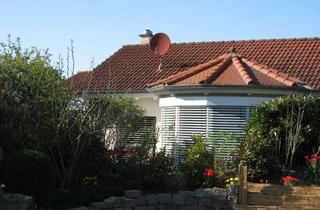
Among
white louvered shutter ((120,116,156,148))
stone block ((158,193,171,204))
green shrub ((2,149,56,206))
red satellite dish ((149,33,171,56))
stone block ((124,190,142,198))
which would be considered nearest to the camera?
green shrub ((2,149,56,206))

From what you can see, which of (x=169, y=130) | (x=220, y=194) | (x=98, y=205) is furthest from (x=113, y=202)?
(x=169, y=130)

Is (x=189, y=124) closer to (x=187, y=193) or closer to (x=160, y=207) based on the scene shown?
(x=187, y=193)

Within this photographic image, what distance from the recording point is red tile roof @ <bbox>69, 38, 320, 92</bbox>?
1905 cm

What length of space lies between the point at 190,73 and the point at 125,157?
449 centimetres

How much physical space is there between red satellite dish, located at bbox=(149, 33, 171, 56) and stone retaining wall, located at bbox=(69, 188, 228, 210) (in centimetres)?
1103

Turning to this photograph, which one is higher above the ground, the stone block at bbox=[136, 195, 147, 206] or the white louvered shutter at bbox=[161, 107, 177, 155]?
the white louvered shutter at bbox=[161, 107, 177, 155]

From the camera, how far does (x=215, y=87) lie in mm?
17656

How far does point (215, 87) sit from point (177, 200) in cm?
446

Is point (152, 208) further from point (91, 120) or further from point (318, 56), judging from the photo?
point (318, 56)

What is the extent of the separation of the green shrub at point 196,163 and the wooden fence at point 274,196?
1716 millimetres

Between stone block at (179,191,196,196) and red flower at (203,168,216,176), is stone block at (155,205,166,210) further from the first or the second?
red flower at (203,168,216,176)

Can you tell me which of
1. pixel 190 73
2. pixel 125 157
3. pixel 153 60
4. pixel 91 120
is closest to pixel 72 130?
pixel 91 120

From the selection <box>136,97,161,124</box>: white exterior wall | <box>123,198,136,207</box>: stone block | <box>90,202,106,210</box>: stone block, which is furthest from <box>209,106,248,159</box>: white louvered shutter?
<box>90,202,106,210</box>: stone block

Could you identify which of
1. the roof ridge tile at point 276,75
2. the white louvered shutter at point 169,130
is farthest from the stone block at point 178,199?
the roof ridge tile at point 276,75
